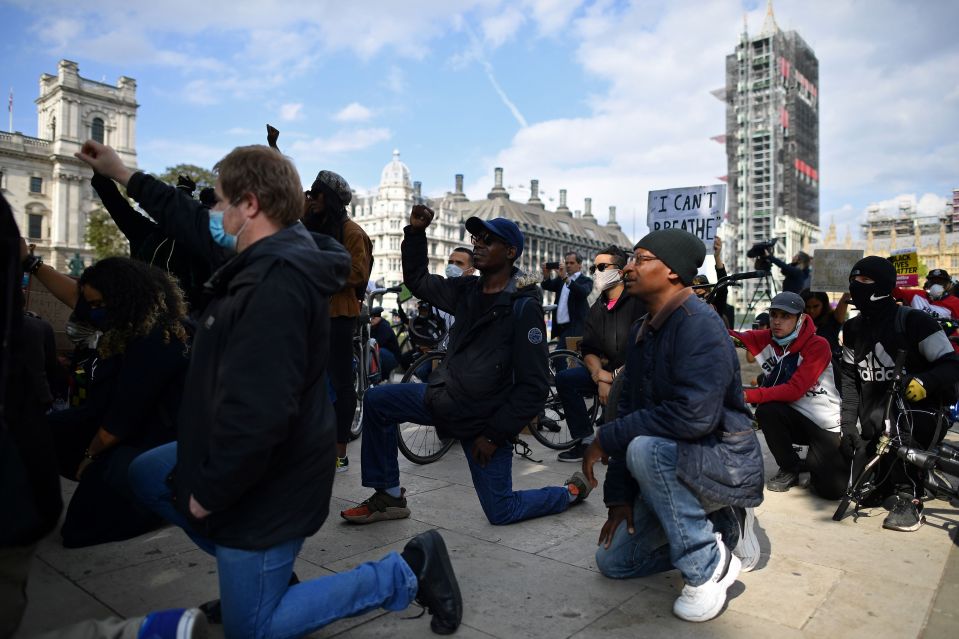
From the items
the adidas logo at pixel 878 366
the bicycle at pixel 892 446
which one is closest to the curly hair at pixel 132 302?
the bicycle at pixel 892 446

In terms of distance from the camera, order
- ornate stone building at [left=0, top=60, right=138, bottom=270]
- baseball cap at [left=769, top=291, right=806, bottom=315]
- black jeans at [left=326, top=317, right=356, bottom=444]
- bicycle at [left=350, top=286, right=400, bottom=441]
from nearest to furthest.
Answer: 1. baseball cap at [left=769, top=291, right=806, bottom=315]
2. black jeans at [left=326, top=317, right=356, bottom=444]
3. bicycle at [left=350, top=286, right=400, bottom=441]
4. ornate stone building at [left=0, top=60, right=138, bottom=270]

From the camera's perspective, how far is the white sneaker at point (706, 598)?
292cm

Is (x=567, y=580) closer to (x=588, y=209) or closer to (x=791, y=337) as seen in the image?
(x=791, y=337)

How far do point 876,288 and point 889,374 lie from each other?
607 mm

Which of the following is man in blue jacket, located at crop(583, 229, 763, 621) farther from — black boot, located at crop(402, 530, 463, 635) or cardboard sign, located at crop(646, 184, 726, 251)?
cardboard sign, located at crop(646, 184, 726, 251)

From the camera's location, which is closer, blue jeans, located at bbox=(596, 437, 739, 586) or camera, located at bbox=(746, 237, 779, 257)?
blue jeans, located at bbox=(596, 437, 739, 586)

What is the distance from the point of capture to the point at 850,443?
487 centimetres

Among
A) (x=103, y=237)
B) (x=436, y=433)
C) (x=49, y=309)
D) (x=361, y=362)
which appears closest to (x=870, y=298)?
(x=436, y=433)

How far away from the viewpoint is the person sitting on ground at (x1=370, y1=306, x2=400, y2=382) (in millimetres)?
10062

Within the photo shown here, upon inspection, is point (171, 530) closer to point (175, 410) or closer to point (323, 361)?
point (175, 410)

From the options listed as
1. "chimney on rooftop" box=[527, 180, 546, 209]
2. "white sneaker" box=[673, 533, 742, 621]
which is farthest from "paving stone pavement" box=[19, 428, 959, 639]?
"chimney on rooftop" box=[527, 180, 546, 209]

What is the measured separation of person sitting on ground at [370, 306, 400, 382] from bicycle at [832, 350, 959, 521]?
6.55 metres

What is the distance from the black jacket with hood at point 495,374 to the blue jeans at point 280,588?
1.47 m

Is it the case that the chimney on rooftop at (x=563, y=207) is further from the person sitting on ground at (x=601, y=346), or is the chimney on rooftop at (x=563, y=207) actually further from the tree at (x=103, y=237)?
the person sitting on ground at (x=601, y=346)
